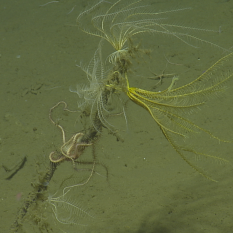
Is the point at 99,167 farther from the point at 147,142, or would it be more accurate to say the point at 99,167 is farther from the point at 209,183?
the point at 209,183

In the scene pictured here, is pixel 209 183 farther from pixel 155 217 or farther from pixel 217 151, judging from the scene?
pixel 155 217

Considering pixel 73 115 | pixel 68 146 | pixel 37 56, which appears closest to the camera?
pixel 68 146

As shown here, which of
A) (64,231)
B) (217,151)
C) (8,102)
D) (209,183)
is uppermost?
(8,102)

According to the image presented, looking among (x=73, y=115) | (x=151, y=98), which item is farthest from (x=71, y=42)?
(x=151, y=98)

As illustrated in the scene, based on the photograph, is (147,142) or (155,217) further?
(147,142)

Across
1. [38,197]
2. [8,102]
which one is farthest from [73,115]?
[38,197]

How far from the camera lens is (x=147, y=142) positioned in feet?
10.7

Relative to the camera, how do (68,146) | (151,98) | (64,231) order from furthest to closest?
(64,231) < (68,146) < (151,98)

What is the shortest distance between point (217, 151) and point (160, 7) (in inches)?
125

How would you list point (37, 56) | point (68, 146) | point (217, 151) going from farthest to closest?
point (37, 56) → point (217, 151) → point (68, 146)

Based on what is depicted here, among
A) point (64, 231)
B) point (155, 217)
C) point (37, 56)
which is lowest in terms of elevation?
point (64, 231)

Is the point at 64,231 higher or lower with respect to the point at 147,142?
lower

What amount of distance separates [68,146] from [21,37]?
3.19 m

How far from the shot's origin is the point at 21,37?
4293 mm
